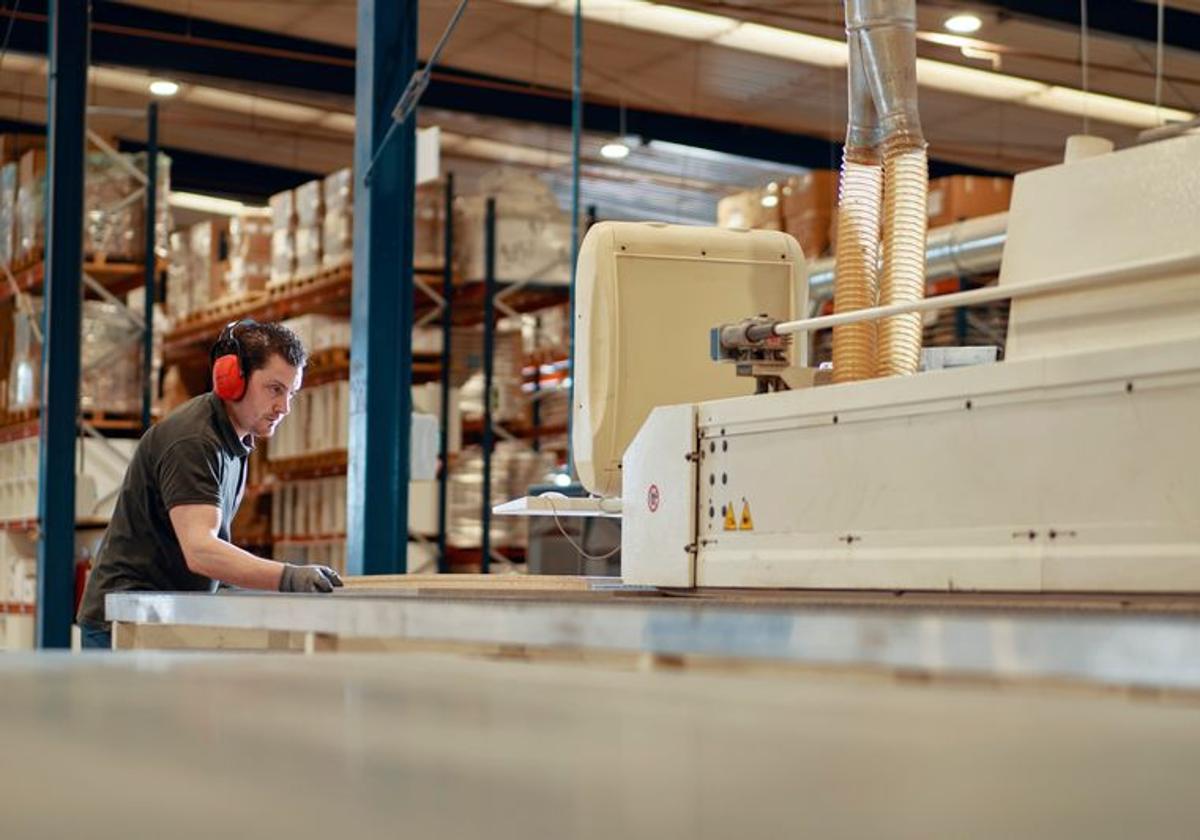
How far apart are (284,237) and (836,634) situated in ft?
34.0

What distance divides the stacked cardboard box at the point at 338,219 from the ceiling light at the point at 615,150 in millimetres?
7134

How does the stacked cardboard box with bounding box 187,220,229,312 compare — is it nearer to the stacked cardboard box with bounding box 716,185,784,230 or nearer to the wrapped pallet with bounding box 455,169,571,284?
the wrapped pallet with bounding box 455,169,571,284

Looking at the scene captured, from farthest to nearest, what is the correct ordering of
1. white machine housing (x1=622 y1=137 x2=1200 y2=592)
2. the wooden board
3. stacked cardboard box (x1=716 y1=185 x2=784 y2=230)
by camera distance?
stacked cardboard box (x1=716 y1=185 x2=784 y2=230)
the wooden board
white machine housing (x1=622 y1=137 x2=1200 y2=592)

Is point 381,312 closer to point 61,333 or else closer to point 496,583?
point 496,583

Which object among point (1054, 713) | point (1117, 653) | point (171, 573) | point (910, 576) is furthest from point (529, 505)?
point (1054, 713)

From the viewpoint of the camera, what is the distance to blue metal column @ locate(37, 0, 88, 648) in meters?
10.1

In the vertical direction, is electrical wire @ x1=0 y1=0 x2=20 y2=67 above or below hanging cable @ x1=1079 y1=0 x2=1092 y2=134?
above

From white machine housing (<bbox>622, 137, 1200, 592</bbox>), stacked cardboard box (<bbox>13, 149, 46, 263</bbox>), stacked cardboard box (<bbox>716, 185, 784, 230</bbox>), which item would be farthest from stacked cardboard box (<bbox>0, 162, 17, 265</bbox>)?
white machine housing (<bbox>622, 137, 1200, 592</bbox>)

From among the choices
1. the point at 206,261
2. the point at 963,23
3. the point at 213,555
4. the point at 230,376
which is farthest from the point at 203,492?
the point at 963,23

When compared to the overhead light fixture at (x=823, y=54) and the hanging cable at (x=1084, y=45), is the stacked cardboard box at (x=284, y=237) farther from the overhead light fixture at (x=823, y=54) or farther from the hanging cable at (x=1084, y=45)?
the hanging cable at (x=1084, y=45)

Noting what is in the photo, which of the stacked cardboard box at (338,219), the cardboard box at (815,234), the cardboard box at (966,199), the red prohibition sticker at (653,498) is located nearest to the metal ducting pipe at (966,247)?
the cardboard box at (966,199)

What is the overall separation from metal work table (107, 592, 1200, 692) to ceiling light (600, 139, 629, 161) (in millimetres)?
15398

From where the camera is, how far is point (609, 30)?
15.6 meters

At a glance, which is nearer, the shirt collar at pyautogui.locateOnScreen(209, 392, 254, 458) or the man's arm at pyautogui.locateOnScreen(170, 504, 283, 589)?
the man's arm at pyautogui.locateOnScreen(170, 504, 283, 589)
